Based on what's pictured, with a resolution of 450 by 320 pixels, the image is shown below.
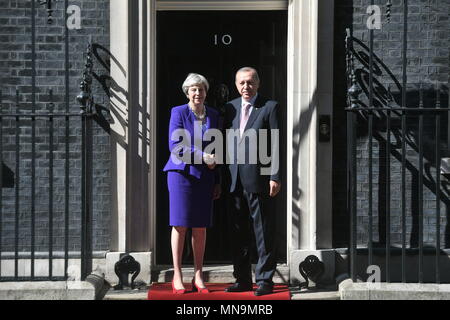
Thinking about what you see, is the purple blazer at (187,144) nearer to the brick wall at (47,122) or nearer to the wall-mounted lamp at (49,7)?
the brick wall at (47,122)

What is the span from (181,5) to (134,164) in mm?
1666

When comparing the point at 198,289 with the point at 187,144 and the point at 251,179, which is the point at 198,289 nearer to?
the point at 251,179

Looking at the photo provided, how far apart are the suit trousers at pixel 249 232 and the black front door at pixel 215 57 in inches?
33.1

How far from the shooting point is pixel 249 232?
6.70 meters

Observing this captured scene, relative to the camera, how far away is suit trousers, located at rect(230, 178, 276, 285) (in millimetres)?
6555

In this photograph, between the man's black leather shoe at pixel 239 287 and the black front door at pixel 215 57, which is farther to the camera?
the black front door at pixel 215 57

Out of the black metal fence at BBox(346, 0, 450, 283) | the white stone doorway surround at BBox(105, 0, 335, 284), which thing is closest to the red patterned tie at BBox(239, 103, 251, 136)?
the white stone doorway surround at BBox(105, 0, 335, 284)

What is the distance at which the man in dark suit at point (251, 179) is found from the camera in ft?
21.4

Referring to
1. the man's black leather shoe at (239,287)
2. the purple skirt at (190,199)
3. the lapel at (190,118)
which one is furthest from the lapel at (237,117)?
the man's black leather shoe at (239,287)

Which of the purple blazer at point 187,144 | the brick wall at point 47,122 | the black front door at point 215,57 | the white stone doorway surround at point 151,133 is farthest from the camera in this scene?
the black front door at point 215,57

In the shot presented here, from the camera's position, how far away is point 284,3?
736cm

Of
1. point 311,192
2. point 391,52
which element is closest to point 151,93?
point 311,192

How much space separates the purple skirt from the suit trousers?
27 cm
